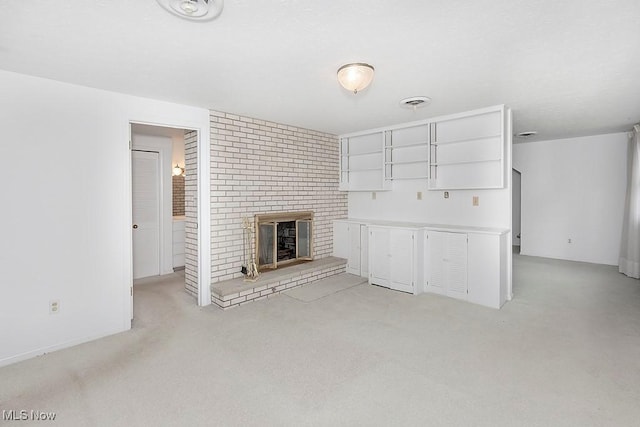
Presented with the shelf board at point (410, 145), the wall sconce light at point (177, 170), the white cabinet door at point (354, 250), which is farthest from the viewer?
the wall sconce light at point (177, 170)

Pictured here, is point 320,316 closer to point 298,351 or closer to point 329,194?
point 298,351

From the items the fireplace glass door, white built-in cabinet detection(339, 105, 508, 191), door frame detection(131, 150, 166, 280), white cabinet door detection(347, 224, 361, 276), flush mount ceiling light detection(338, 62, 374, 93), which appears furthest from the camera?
door frame detection(131, 150, 166, 280)

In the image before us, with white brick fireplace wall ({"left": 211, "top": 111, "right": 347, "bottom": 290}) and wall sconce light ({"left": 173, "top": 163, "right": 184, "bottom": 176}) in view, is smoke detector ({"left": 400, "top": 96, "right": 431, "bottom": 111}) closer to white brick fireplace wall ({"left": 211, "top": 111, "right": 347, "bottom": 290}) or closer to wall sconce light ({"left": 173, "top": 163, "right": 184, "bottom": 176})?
white brick fireplace wall ({"left": 211, "top": 111, "right": 347, "bottom": 290})

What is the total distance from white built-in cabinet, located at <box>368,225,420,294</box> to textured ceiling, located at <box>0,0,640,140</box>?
184 centimetres

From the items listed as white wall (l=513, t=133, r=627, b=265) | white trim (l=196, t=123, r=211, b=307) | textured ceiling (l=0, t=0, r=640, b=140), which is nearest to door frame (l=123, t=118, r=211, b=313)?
white trim (l=196, t=123, r=211, b=307)

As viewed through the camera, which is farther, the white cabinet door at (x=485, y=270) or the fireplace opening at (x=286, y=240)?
the fireplace opening at (x=286, y=240)

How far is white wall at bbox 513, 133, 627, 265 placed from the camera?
5887mm

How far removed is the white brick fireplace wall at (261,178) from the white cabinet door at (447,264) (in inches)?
71.9

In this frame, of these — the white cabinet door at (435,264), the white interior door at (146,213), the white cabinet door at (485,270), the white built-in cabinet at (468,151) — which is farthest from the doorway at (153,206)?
the white cabinet door at (485,270)

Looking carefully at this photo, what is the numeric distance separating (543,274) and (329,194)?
12.6 ft

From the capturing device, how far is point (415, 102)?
3.59 metres

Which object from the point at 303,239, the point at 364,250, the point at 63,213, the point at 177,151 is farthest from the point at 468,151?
the point at 177,151

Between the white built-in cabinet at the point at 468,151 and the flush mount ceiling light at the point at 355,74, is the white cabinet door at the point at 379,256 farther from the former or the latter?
the flush mount ceiling light at the point at 355,74

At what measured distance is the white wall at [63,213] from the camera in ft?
8.68
